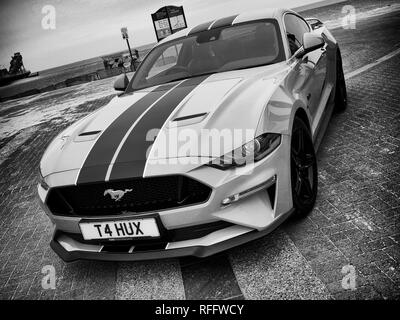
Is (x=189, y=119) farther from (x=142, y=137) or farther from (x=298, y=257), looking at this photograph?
(x=298, y=257)

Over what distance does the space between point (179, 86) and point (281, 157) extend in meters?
1.37

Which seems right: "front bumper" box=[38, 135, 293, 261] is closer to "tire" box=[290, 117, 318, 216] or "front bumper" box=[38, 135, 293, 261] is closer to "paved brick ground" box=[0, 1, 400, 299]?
"tire" box=[290, 117, 318, 216]

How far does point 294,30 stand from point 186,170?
264cm

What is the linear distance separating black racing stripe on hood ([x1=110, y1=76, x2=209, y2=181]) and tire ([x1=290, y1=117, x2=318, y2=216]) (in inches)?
37.5

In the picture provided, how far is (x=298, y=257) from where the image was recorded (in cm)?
239

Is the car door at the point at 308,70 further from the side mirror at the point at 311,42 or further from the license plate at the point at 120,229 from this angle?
the license plate at the point at 120,229

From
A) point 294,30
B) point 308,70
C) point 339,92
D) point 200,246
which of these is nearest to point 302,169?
point 200,246

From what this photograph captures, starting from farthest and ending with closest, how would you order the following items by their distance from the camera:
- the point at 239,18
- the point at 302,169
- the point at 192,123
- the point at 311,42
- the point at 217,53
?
the point at 239,18 < the point at 217,53 < the point at 311,42 < the point at 302,169 < the point at 192,123

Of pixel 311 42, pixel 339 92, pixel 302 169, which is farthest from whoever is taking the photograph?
pixel 339 92

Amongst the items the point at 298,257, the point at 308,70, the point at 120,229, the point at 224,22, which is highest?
the point at 224,22

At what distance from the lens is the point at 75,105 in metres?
11.0

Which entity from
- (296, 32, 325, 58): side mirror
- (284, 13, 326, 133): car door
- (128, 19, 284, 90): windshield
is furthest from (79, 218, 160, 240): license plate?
(296, 32, 325, 58): side mirror
